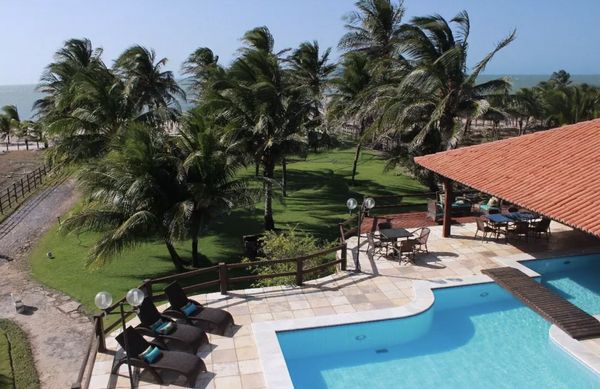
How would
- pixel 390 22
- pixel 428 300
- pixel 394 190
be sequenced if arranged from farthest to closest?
pixel 390 22 < pixel 394 190 < pixel 428 300

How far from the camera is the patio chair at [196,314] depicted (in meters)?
10.5

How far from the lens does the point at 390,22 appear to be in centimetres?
2956

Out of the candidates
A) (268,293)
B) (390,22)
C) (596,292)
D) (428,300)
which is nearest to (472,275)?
(428,300)

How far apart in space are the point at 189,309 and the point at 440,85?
515 inches

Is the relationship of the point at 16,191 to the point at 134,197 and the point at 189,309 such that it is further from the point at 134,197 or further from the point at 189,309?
the point at 189,309

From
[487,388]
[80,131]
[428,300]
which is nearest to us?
[487,388]

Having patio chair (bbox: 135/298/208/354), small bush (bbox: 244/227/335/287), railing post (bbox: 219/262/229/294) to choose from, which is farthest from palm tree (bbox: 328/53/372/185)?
patio chair (bbox: 135/298/208/354)

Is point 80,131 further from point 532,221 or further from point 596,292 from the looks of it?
point 596,292

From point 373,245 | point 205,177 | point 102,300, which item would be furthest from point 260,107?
point 102,300

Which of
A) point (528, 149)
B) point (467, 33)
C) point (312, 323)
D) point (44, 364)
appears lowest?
point (44, 364)

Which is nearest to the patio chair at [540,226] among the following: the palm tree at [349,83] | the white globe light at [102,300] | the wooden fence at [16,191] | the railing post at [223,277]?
the railing post at [223,277]

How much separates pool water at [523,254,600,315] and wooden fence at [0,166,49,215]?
919 inches

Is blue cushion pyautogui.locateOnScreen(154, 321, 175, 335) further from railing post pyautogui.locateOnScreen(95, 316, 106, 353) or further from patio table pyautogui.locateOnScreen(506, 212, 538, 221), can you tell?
patio table pyautogui.locateOnScreen(506, 212, 538, 221)

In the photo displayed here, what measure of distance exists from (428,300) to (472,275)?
2.12 m
